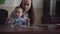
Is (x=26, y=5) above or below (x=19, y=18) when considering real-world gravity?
above

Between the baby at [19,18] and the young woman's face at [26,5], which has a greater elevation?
the young woman's face at [26,5]

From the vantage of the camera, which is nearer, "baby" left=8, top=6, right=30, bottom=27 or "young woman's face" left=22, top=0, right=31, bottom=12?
"baby" left=8, top=6, right=30, bottom=27

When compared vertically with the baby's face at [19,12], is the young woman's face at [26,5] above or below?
above

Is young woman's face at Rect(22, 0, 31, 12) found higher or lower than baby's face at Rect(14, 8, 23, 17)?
higher

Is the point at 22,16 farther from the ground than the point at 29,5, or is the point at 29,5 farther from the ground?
the point at 29,5

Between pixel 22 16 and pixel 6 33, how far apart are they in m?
0.86

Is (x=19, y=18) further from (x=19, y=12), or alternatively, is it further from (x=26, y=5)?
(x=26, y=5)

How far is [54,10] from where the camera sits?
3492mm

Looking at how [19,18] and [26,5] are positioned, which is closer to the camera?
[19,18]

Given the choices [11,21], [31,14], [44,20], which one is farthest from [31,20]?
[44,20]

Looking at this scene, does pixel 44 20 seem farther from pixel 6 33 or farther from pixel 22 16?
pixel 6 33

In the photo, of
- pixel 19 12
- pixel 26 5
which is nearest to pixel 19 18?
pixel 19 12

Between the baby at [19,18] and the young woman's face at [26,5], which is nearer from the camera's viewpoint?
the baby at [19,18]

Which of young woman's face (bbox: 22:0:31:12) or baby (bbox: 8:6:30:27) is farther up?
young woman's face (bbox: 22:0:31:12)
